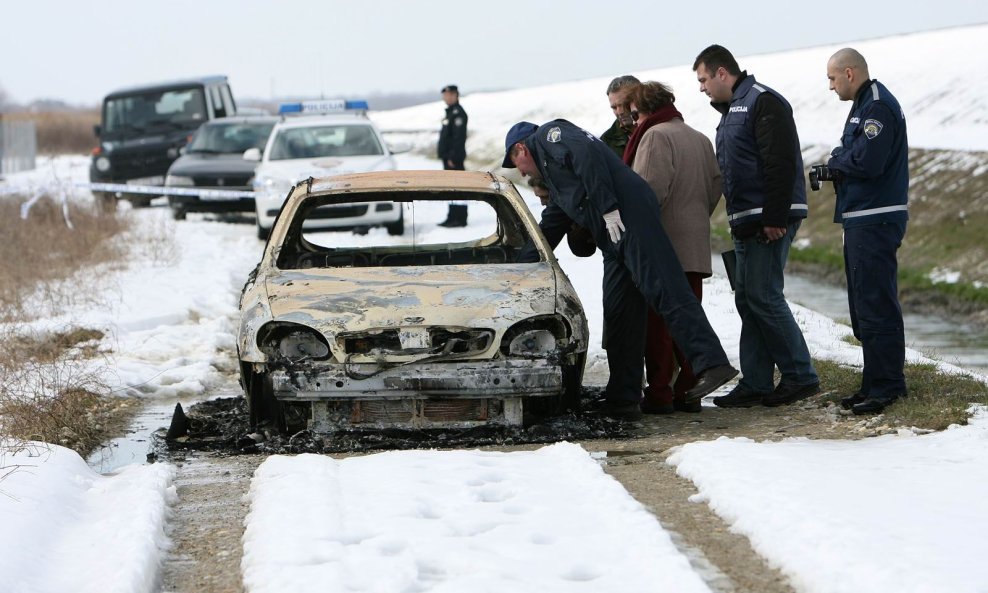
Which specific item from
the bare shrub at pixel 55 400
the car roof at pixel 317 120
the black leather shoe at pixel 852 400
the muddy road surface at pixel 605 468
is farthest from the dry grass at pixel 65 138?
the black leather shoe at pixel 852 400

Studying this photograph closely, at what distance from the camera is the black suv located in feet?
74.9

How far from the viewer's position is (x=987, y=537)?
4.51m

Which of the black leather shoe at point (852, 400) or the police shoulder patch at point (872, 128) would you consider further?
the black leather shoe at point (852, 400)

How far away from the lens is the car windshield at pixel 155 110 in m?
23.3

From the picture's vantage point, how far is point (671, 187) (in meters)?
7.33

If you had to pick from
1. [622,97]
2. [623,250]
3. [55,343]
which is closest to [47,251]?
[55,343]

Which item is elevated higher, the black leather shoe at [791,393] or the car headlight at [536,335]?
the car headlight at [536,335]

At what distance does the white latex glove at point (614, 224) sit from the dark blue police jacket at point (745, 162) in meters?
0.64

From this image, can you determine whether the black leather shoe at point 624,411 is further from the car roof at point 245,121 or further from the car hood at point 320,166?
the car roof at point 245,121

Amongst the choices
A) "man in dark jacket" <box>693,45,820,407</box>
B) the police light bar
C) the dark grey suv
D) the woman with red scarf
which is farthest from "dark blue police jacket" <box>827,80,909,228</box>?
the dark grey suv

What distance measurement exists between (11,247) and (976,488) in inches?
530

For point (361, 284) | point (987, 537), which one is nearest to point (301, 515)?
point (361, 284)

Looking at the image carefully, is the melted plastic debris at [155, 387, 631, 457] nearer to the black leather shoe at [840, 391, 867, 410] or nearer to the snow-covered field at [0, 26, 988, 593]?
the snow-covered field at [0, 26, 988, 593]

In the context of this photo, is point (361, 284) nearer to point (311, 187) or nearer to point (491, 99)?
point (311, 187)
